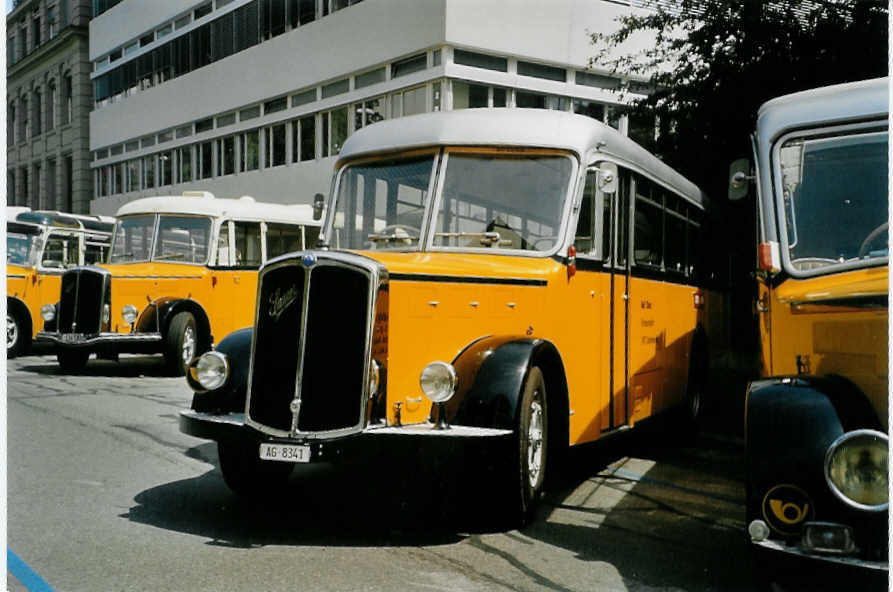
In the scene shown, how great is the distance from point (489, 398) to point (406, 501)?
139 centimetres

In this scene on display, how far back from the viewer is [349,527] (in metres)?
5.78

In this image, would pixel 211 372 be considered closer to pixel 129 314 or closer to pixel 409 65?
pixel 129 314

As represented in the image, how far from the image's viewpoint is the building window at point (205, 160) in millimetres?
29125

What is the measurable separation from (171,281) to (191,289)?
1.06ft

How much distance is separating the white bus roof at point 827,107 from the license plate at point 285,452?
3.25 metres

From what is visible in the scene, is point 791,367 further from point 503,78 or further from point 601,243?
point 503,78

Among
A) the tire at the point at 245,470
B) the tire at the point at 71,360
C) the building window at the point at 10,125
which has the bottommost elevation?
the tire at the point at 245,470

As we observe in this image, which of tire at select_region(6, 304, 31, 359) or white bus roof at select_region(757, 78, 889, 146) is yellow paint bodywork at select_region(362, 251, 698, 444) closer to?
white bus roof at select_region(757, 78, 889, 146)

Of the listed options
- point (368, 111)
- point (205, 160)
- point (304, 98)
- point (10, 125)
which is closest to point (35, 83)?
point (10, 125)

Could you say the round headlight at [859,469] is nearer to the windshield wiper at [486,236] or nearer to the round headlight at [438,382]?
the round headlight at [438,382]

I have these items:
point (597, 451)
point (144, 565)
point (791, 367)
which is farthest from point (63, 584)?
point (597, 451)

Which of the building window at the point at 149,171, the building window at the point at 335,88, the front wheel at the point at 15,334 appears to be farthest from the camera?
the building window at the point at 149,171

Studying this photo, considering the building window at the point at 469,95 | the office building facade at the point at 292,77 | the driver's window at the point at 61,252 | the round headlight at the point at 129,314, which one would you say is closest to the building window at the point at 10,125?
the round headlight at the point at 129,314

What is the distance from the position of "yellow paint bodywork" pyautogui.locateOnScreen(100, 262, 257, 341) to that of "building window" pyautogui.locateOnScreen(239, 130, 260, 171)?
12.3 metres
